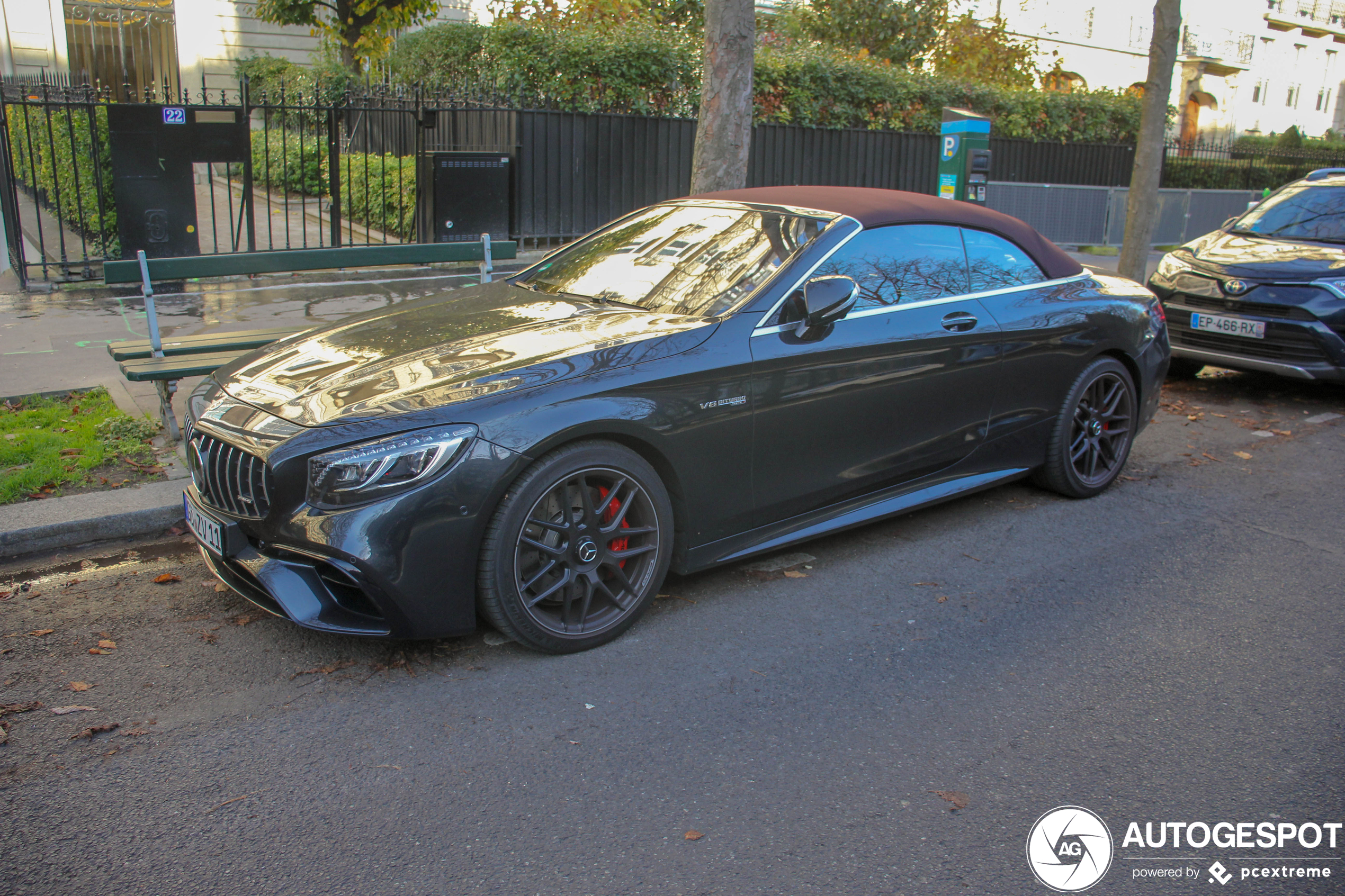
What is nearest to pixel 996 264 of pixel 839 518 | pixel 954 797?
pixel 839 518

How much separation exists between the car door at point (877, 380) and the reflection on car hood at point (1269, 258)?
401 cm

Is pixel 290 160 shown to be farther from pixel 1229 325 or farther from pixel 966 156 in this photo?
pixel 1229 325

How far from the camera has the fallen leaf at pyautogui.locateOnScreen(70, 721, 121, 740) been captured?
308cm

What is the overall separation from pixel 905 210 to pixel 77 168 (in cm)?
1027

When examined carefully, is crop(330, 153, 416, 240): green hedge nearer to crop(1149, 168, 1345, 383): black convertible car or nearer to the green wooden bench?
the green wooden bench

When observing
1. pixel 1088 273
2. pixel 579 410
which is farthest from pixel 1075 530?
pixel 579 410

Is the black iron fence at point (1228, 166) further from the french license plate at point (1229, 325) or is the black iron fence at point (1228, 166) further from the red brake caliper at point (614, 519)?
the red brake caliper at point (614, 519)

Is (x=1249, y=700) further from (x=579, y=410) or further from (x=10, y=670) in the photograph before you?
(x=10, y=670)

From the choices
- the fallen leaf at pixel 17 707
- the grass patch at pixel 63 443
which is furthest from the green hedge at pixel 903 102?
the fallen leaf at pixel 17 707

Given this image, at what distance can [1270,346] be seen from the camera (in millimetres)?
7387

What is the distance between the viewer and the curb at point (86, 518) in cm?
442

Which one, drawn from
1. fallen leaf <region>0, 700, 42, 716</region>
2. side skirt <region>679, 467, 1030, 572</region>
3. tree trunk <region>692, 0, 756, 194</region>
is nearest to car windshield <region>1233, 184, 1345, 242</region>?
tree trunk <region>692, 0, 756, 194</region>

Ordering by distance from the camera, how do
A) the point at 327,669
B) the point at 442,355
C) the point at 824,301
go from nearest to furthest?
the point at 327,669, the point at 442,355, the point at 824,301

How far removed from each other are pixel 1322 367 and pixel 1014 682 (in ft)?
16.9
